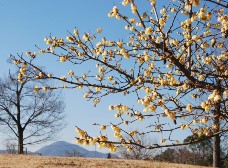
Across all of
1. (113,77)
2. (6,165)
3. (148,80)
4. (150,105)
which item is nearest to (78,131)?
(150,105)

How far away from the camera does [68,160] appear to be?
18938mm

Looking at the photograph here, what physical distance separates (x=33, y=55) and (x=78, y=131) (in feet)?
7.07

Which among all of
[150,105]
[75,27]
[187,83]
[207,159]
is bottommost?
[207,159]

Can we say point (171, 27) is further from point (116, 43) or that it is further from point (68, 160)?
point (68, 160)

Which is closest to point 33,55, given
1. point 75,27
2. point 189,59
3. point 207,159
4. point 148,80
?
point 75,27

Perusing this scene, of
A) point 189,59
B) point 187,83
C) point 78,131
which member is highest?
point 189,59

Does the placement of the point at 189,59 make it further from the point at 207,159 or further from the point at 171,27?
the point at 207,159

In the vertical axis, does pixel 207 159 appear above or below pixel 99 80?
below

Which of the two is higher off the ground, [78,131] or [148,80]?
[148,80]

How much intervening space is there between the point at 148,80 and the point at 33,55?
199 cm

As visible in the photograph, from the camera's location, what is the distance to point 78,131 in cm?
391

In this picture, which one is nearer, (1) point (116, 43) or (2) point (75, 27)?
(1) point (116, 43)

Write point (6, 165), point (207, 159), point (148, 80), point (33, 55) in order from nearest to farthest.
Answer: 1. point (148, 80)
2. point (33, 55)
3. point (6, 165)
4. point (207, 159)

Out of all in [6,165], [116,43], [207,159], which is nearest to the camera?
[116,43]
